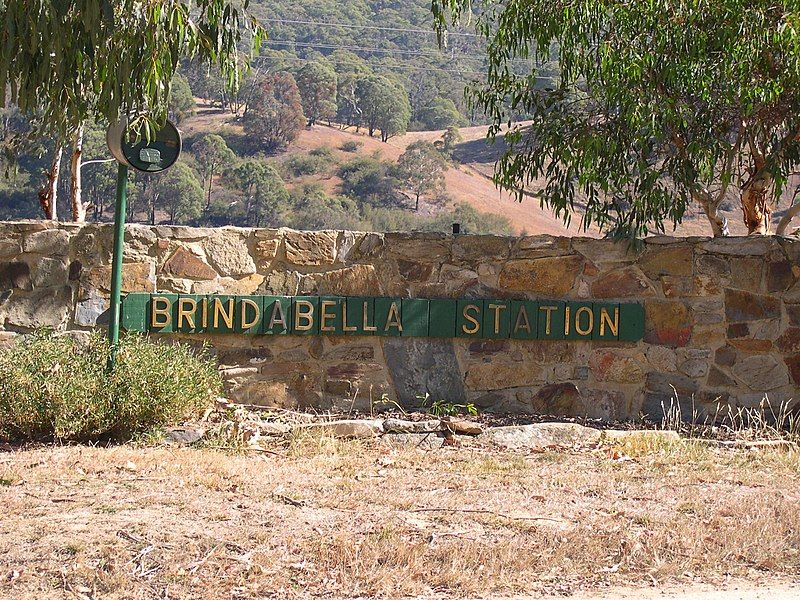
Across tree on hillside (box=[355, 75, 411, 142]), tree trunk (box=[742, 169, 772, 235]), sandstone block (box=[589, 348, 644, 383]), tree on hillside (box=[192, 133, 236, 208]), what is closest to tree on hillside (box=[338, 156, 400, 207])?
tree on hillside (box=[192, 133, 236, 208])

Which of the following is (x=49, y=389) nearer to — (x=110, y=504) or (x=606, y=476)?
(x=110, y=504)

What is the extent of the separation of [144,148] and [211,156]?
29305 millimetres

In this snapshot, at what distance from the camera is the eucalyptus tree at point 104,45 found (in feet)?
16.9

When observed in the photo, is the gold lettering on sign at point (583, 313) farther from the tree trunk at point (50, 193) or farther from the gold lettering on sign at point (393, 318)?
the tree trunk at point (50, 193)

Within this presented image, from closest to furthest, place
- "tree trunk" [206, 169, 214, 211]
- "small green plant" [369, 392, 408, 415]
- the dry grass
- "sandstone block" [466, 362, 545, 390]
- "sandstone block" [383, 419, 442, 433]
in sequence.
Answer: the dry grass
"sandstone block" [383, 419, 442, 433]
"small green plant" [369, 392, 408, 415]
"sandstone block" [466, 362, 545, 390]
"tree trunk" [206, 169, 214, 211]

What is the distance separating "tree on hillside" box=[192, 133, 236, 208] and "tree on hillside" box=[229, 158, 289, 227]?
1570 mm

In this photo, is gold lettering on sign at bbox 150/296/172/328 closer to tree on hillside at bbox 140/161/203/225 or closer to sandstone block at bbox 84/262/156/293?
sandstone block at bbox 84/262/156/293

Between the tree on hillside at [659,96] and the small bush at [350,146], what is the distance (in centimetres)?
3308

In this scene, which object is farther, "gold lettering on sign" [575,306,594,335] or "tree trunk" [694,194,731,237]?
"tree trunk" [694,194,731,237]

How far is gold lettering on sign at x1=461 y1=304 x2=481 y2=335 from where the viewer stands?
8.00 metres

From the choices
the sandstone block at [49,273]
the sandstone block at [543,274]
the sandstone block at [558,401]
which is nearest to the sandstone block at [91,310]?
the sandstone block at [49,273]

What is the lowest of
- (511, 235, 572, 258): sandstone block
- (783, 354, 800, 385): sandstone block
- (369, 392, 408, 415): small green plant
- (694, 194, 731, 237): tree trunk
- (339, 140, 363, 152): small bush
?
(369, 392, 408, 415): small green plant

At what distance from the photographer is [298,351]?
7922 millimetres

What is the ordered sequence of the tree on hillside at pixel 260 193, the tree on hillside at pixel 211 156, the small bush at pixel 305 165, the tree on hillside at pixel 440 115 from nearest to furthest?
the tree on hillside at pixel 260 193 < the tree on hillside at pixel 211 156 < the small bush at pixel 305 165 < the tree on hillside at pixel 440 115
